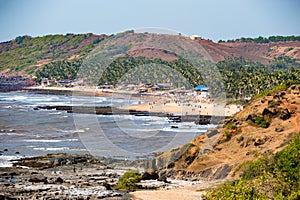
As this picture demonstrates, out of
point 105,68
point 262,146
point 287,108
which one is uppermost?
point 105,68

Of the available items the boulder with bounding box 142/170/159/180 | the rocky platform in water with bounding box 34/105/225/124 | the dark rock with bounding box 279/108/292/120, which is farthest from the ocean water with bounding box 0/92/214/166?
the dark rock with bounding box 279/108/292/120

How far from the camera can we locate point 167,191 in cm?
3356

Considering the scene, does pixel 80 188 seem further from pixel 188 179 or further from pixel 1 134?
pixel 1 134

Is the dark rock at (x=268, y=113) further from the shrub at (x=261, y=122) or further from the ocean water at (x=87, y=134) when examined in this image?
the ocean water at (x=87, y=134)

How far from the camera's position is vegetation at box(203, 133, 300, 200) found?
22453mm

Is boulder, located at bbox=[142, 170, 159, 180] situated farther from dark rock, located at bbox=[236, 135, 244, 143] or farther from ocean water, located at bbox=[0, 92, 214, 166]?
ocean water, located at bbox=[0, 92, 214, 166]

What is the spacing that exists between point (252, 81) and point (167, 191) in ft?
232

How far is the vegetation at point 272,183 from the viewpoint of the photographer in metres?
22.5

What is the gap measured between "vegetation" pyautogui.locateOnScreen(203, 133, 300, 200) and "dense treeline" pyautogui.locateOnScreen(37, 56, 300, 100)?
61947 millimetres

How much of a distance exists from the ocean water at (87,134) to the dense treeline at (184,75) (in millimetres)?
24643

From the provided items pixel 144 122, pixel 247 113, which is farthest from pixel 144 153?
pixel 144 122

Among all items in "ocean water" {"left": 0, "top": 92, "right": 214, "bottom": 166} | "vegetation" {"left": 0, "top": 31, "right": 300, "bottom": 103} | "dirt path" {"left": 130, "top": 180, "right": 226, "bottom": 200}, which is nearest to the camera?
"dirt path" {"left": 130, "top": 180, "right": 226, "bottom": 200}

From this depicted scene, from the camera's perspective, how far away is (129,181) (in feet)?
120

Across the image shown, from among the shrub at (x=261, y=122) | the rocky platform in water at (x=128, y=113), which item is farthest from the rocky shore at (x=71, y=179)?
the rocky platform in water at (x=128, y=113)
